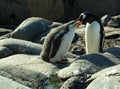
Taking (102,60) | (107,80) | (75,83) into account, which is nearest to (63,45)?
(102,60)

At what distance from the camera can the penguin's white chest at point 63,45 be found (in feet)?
30.9

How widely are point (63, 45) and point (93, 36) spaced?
1201mm

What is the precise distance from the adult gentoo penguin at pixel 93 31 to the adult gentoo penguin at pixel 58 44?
893mm

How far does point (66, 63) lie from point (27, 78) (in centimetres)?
207

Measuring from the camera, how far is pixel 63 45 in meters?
9.48

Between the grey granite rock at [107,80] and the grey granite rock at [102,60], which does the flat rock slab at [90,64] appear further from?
the grey granite rock at [107,80]

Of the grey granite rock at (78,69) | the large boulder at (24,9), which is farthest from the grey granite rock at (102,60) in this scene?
the large boulder at (24,9)

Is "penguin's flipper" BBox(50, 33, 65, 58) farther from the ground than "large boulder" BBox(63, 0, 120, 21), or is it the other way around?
"penguin's flipper" BBox(50, 33, 65, 58)

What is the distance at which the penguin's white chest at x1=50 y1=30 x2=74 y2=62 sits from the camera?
942 cm

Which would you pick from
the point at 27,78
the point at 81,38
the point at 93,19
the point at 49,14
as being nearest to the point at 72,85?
the point at 27,78

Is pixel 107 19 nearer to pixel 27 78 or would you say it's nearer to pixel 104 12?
pixel 104 12

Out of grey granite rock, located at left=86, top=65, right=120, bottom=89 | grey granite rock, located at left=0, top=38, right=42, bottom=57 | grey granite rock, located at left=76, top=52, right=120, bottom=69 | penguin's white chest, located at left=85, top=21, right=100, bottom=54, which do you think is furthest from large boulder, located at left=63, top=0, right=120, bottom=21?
grey granite rock, located at left=86, top=65, right=120, bottom=89

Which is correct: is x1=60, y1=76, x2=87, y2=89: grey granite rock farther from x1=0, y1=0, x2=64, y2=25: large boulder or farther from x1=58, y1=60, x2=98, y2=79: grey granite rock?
x1=0, y1=0, x2=64, y2=25: large boulder

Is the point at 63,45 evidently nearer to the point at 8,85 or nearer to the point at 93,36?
the point at 93,36
